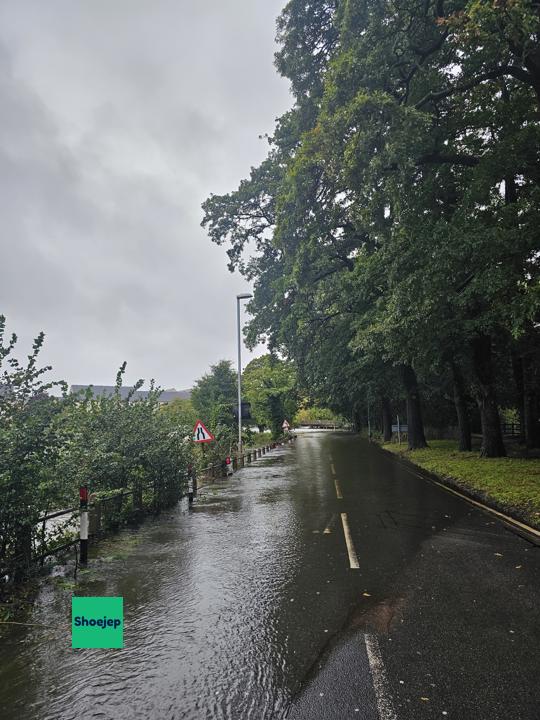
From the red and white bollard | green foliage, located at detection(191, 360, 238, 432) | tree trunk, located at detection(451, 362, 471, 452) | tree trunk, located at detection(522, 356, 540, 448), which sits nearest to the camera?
the red and white bollard

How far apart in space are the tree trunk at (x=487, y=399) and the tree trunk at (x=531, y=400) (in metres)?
3.18

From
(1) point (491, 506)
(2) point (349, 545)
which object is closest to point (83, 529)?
(2) point (349, 545)

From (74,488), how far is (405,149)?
1052 centimetres

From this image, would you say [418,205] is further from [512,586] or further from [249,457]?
[249,457]

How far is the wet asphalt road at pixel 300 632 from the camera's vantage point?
11.1 ft

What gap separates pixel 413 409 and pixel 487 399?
9.19 metres

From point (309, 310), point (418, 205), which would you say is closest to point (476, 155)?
point (418, 205)

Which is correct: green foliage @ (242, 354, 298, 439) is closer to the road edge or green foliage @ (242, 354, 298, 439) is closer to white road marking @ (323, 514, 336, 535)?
the road edge

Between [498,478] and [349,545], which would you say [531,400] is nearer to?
[498,478]

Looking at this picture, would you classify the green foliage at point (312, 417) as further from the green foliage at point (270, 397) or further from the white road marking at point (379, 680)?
the white road marking at point (379, 680)

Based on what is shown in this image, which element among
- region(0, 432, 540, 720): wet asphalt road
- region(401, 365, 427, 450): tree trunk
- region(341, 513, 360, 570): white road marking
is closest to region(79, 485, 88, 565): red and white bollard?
region(0, 432, 540, 720): wet asphalt road

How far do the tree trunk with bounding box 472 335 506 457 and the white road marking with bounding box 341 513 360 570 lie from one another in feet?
35.6

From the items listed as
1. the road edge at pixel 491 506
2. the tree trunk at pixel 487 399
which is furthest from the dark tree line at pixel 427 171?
the road edge at pixel 491 506

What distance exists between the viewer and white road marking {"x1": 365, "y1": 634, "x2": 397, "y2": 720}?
10.5 ft
